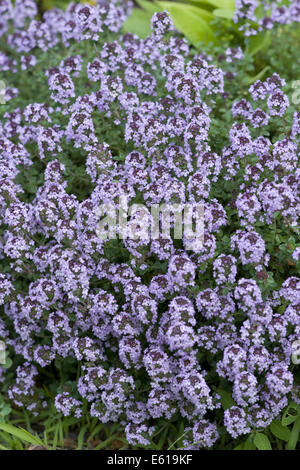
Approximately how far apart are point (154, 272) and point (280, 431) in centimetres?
126

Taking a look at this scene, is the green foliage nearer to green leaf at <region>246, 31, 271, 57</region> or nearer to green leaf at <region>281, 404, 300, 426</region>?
green leaf at <region>246, 31, 271, 57</region>

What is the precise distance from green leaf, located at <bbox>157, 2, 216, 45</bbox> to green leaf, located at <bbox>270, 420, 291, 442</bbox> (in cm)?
380

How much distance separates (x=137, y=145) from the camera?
3896 millimetres

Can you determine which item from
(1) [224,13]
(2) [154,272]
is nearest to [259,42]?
(1) [224,13]

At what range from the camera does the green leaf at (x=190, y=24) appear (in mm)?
5934

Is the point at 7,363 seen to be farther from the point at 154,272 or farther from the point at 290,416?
the point at 290,416

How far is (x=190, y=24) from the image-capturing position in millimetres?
6008

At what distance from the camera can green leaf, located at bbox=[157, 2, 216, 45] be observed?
5934 mm

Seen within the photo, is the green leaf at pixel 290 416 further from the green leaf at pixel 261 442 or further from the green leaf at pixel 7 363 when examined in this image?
the green leaf at pixel 7 363

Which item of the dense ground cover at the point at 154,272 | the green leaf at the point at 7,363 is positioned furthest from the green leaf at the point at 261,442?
the green leaf at the point at 7,363

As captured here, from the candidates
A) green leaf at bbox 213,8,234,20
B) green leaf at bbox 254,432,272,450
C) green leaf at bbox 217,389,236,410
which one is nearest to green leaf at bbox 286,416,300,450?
green leaf at bbox 254,432,272,450

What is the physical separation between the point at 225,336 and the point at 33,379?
1697mm

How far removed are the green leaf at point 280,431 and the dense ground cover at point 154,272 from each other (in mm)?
13
